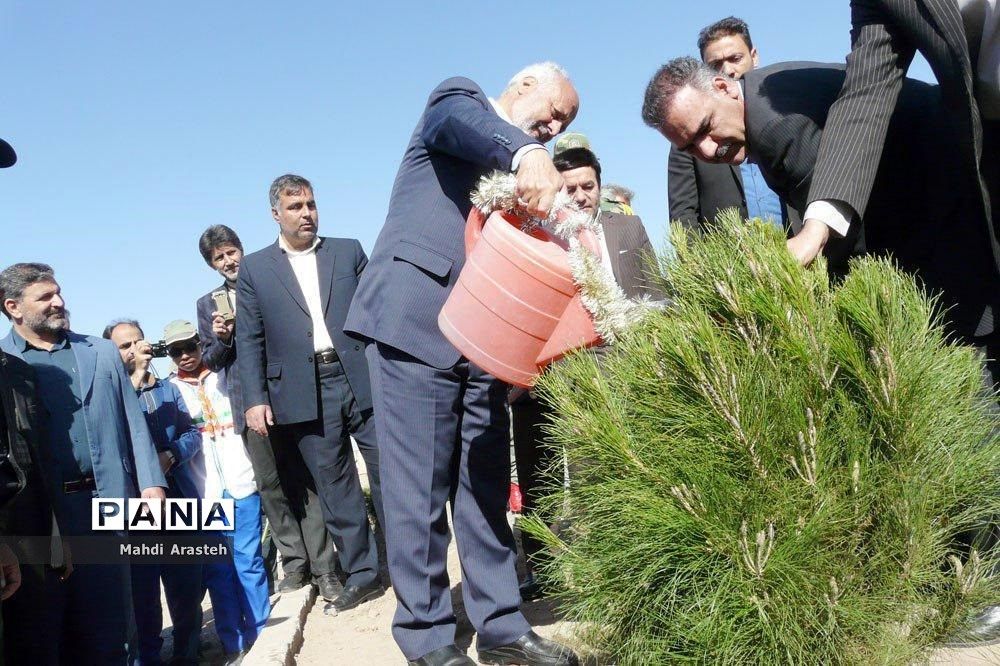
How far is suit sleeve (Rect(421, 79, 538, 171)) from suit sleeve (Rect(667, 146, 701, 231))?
1.67m

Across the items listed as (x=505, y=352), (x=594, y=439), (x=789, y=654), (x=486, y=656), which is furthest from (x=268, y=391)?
(x=789, y=654)

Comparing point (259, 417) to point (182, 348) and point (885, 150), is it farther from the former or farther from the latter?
point (885, 150)

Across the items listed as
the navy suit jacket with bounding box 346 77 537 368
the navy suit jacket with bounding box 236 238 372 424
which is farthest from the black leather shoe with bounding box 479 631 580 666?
the navy suit jacket with bounding box 236 238 372 424

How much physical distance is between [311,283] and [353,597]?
5.81 ft

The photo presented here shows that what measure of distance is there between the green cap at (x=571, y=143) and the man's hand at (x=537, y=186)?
7.21 feet

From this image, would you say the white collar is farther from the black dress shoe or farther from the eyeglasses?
the black dress shoe

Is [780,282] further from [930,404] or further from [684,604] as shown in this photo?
[684,604]

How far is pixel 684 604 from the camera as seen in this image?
57.9 inches

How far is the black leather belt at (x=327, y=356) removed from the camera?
4.67 metres

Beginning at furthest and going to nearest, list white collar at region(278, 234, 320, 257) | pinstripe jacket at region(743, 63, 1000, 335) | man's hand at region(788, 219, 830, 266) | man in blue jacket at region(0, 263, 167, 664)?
white collar at region(278, 234, 320, 257) < man in blue jacket at region(0, 263, 167, 664) < pinstripe jacket at region(743, 63, 1000, 335) < man's hand at region(788, 219, 830, 266)

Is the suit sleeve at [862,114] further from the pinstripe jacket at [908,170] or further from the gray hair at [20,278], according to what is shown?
the gray hair at [20,278]

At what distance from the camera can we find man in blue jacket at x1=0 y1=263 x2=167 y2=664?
10.5ft

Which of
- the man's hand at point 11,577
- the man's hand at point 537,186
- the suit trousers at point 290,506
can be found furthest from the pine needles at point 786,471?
the suit trousers at point 290,506

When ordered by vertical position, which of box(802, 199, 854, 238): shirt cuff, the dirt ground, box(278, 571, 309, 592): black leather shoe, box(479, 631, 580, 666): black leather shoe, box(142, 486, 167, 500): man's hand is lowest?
box(278, 571, 309, 592): black leather shoe
